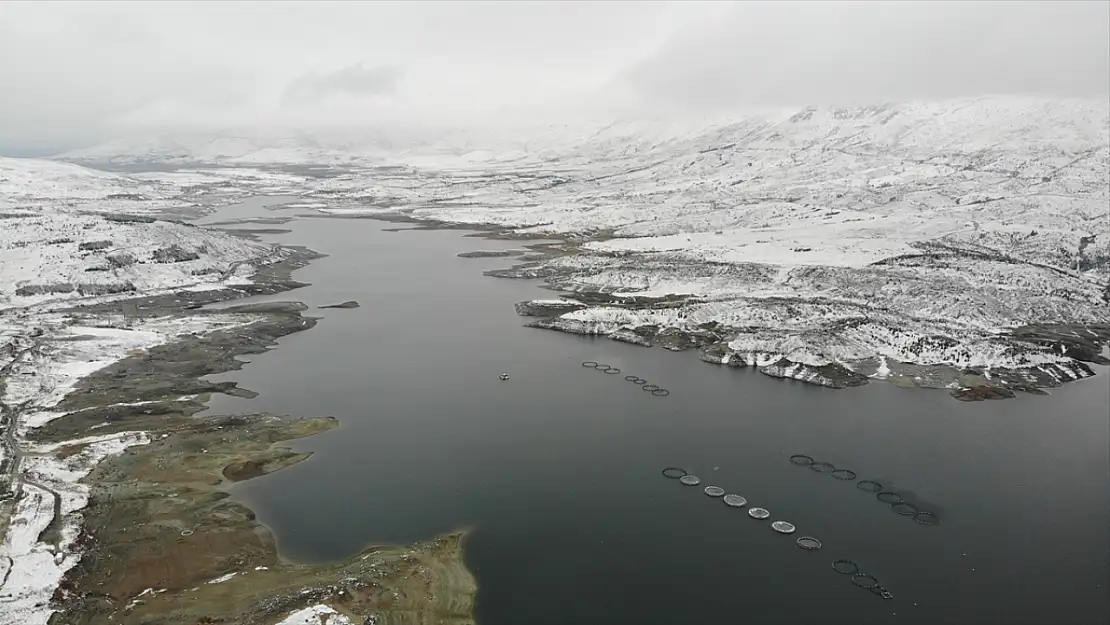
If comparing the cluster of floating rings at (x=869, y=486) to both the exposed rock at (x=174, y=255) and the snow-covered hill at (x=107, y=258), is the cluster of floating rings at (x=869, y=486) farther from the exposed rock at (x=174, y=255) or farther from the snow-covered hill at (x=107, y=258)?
the exposed rock at (x=174, y=255)

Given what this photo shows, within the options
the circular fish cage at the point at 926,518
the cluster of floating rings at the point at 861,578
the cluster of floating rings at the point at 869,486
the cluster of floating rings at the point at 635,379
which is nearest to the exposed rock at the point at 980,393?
the cluster of floating rings at the point at 869,486

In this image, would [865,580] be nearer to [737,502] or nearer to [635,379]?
[737,502]

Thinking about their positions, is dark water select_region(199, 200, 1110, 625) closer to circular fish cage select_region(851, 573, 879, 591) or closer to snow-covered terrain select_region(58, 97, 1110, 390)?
circular fish cage select_region(851, 573, 879, 591)

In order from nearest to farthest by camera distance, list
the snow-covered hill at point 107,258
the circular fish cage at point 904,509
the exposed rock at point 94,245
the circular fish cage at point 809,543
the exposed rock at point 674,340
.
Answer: the circular fish cage at point 809,543, the circular fish cage at point 904,509, the exposed rock at point 674,340, the snow-covered hill at point 107,258, the exposed rock at point 94,245

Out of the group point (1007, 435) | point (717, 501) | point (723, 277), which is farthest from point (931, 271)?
point (717, 501)

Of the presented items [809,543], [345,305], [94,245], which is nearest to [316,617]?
[809,543]
